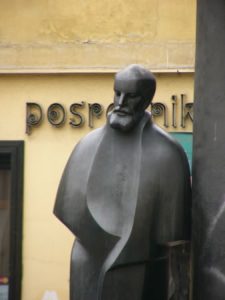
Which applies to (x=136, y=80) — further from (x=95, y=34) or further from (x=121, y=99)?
(x=95, y=34)

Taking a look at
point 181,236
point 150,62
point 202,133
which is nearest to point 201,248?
point 181,236

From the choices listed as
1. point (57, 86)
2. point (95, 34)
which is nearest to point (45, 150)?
point (57, 86)

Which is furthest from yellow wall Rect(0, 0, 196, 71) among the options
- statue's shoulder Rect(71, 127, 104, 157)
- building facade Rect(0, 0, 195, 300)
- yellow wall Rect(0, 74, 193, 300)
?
statue's shoulder Rect(71, 127, 104, 157)

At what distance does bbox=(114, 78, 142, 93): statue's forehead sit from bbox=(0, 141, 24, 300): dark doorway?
7.33m

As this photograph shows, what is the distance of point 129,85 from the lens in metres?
4.58

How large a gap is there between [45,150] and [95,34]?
1309mm

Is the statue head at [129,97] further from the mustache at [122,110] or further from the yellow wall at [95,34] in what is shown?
the yellow wall at [95,34]

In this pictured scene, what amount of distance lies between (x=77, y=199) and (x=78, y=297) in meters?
0.40

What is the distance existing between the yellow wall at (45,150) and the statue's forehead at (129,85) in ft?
22.9

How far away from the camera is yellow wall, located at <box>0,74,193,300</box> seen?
1163cm

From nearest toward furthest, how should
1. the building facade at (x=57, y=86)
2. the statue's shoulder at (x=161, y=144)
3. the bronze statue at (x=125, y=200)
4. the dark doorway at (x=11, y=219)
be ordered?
1. the bronze statue at (x=125, y=200)
2. the statue's shoulder at (x=161, y=144)
3. the building facade at (x=57, y=86)
4. the dark doorway at (x=11, y=219)

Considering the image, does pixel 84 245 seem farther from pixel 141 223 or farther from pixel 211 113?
pixel 211 113

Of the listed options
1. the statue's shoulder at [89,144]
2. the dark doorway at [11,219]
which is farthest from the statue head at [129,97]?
the dark doorway at [11,219]

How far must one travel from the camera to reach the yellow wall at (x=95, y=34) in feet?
38.2
